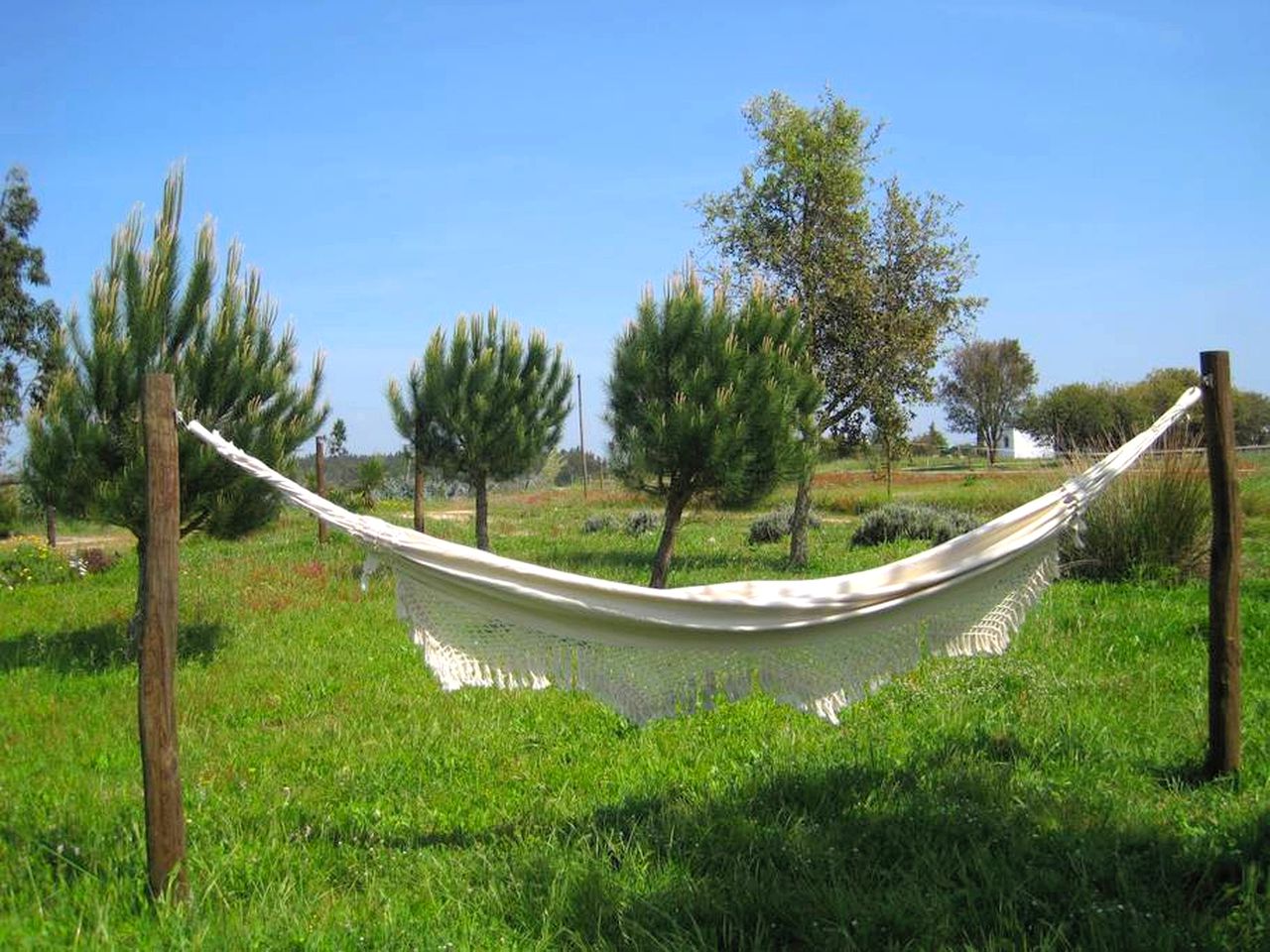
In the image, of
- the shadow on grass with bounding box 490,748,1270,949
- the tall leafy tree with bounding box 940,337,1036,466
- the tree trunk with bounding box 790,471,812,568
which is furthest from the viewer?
the tall leafy tree with bounding box 940,337,1036,466

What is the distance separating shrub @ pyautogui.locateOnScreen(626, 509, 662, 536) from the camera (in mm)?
16812

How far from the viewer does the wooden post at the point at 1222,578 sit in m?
3.56

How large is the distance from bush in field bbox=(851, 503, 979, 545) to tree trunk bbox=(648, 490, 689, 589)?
3.41 m

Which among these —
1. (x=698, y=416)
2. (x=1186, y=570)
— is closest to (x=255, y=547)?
(x=698, y=416)

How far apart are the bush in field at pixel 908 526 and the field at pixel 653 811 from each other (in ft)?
20.8

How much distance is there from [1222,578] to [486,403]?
989cm

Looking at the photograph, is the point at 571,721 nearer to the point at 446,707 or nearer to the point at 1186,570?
the point at 446,707

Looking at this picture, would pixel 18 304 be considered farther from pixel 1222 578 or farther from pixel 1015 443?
pixel 1015 443

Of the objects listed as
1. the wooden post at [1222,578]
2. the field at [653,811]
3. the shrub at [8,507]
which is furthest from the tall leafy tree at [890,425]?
the shrub at [8,507]

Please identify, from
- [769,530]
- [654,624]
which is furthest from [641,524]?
[654,624]

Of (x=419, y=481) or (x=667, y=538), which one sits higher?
(x=419, y=481)

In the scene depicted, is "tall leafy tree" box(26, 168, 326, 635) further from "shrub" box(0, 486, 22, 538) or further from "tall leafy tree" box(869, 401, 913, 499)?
"shrub" box(0, 486, 22, 538)

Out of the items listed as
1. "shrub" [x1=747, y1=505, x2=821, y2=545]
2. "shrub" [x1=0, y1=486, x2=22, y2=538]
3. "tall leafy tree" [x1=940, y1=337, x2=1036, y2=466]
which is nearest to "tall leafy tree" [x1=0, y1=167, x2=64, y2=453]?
"shrub" [x1=0, y1=486, x2=22, y2=538]

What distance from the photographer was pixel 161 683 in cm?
284
